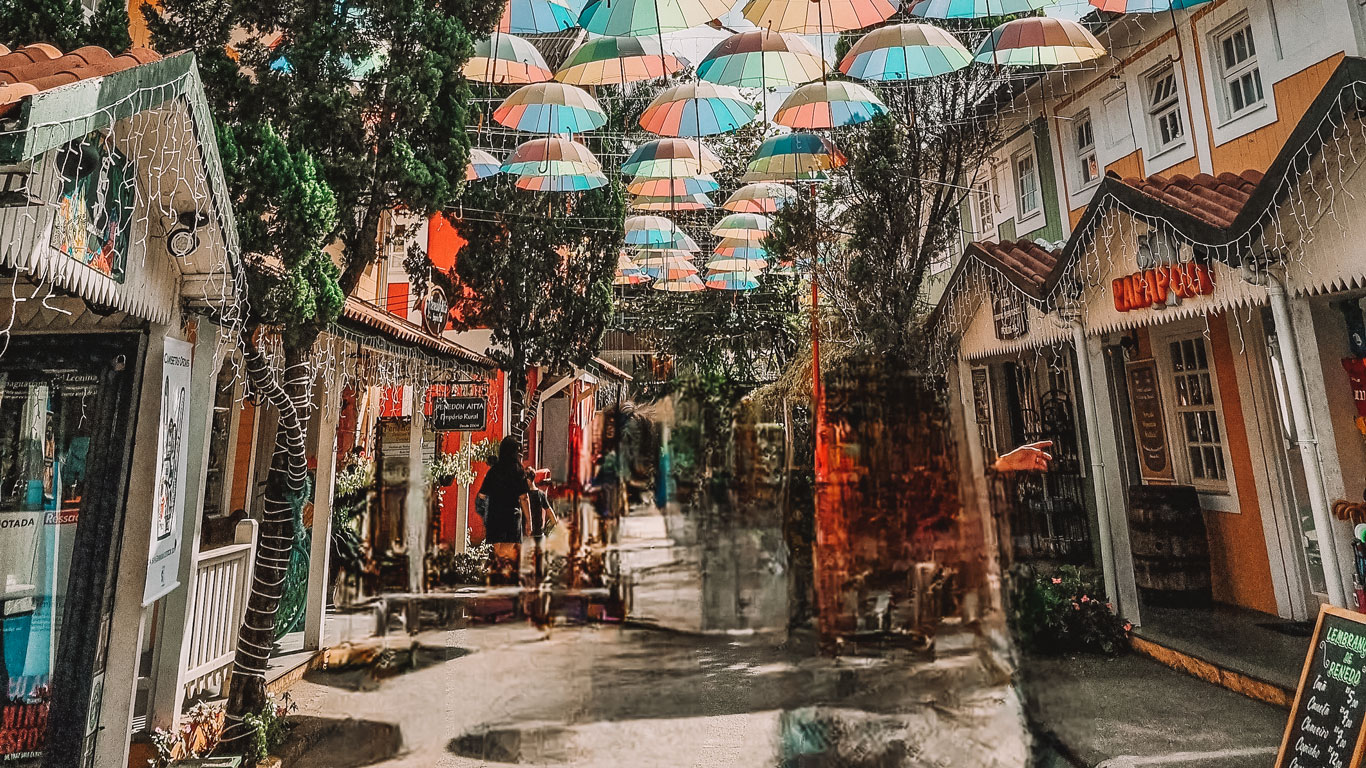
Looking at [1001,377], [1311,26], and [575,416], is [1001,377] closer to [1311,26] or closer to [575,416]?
[1311,26]

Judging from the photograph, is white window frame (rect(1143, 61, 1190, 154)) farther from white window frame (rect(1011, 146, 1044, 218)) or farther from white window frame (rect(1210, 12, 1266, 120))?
white window frame (rect(1011, 146, 1044, 218))

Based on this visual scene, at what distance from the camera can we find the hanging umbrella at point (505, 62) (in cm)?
622

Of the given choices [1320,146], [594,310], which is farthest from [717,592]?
[1320,146]

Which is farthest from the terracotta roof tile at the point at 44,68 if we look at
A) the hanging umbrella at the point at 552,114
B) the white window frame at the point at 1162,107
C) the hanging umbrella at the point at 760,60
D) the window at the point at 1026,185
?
the window at the point at 1026,185

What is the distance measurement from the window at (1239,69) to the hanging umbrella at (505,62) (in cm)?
682

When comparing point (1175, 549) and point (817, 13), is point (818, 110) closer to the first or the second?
point (817, 13)

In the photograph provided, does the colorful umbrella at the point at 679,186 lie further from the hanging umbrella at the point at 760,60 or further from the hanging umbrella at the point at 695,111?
the hanging umbrella at the point at 760,60

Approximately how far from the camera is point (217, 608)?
5004mm

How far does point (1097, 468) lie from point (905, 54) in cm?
421

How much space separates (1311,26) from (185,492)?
9.20 meters

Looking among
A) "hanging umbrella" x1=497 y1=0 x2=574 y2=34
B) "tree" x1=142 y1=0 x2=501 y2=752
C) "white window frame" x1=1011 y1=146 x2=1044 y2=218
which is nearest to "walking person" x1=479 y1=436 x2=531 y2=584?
"tree" x1=142 y1=0 x2=501 y2=752

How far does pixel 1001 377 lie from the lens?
10.8 m

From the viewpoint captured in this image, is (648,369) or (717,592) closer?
(717,592)

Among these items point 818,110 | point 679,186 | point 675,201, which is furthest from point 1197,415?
point 675,201
